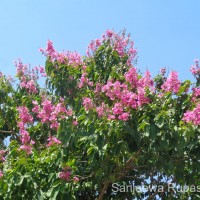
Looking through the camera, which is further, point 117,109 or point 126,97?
point 126,97

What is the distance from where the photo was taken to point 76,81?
6520 mm

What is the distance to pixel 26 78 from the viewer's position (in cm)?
720

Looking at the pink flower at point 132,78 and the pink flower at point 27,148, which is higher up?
the pink flower at point 132,78

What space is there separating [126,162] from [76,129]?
83 cm

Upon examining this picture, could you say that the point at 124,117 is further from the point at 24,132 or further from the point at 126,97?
the point at 24,132

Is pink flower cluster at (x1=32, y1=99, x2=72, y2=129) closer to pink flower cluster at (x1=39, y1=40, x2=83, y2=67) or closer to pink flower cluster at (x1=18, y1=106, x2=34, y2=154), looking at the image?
pink flower cluster at (x1=18, y1=106, x2=34, y2=154)

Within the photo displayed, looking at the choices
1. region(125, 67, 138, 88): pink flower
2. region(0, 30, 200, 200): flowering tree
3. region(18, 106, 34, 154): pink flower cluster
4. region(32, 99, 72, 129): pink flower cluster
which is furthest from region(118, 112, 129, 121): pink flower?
region(18, 106, 34, 154): pink flower cluster

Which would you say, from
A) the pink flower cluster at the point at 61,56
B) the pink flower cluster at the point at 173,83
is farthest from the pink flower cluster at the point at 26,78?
the pink flower cluster at the point at 173,83

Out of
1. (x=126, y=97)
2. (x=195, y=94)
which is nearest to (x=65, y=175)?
(x=126, y=97)

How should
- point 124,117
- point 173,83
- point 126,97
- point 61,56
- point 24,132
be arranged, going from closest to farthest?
point 124,117, point 126,97, point 173,83, point 24,132, point 61,56

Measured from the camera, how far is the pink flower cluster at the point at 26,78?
7.05 m

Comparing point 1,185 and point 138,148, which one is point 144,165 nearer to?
point 138,148

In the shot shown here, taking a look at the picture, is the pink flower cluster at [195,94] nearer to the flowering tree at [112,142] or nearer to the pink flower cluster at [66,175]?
the flowering tree at [112,142]

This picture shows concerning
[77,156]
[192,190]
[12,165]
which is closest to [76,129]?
[77,156]
